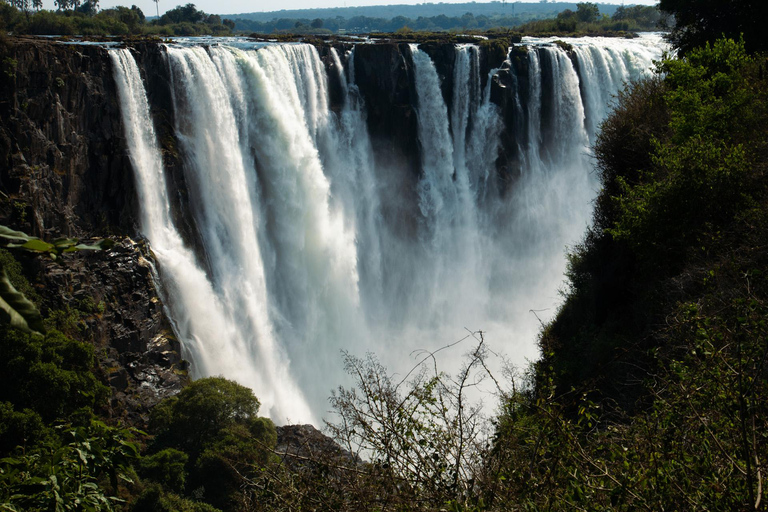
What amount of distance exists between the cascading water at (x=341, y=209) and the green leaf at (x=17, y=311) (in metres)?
21.4

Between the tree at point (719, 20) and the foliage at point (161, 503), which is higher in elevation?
the tree at point (719, 20)

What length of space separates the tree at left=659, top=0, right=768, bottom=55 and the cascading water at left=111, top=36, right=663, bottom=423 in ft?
34.2

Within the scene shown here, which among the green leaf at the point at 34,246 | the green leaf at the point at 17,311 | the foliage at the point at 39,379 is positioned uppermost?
the foliage at the point at 39,379

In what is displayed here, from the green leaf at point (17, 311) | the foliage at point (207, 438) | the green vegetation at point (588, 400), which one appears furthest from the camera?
the foliage at point (207, 438)

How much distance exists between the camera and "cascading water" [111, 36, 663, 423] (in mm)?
23672

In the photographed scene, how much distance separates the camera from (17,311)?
1780 mm

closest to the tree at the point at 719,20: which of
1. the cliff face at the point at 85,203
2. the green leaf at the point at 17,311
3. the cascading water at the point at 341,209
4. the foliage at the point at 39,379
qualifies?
the cascading water at the point at 341,209

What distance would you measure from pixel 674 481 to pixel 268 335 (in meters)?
21.9

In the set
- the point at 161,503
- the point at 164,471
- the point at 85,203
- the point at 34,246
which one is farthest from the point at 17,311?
the point at 85,203

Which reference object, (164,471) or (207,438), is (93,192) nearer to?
(207,438)

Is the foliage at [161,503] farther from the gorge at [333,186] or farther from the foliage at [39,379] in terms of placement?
the gorge at [333,186]

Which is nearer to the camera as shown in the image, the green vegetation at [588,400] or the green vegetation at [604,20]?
the green vegetation at [588,400]

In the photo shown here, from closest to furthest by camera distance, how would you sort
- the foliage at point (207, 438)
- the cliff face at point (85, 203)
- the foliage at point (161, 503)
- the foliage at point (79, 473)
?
the foliage at point (79, 473)
the foliage at point (161, 503)
the foliage at point (207, 438)
the cliff face at point (85, 203)

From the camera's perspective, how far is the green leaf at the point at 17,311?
1.72m
